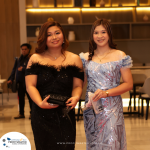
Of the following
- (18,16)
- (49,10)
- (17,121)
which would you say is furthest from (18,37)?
(17,121)

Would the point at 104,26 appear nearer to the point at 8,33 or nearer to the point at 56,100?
the point at 56,100

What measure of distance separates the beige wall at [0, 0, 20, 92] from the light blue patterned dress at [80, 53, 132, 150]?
5.83m

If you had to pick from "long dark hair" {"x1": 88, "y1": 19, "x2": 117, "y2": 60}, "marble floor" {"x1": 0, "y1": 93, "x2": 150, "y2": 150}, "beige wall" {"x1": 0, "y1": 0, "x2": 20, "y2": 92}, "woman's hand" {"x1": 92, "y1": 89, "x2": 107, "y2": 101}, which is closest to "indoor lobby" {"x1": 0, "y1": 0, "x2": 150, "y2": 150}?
"beige wall" {"x1": 0, "y1": 0, "x2": 20, "y2": 92}

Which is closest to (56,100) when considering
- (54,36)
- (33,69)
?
(33,69)

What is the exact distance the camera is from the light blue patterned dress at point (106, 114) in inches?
73.1

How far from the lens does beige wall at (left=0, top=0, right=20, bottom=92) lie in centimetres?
728

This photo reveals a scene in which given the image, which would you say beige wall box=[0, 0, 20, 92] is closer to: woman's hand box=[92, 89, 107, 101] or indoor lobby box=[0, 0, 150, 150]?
indoor lobby box=[0, 0, 150, 150]

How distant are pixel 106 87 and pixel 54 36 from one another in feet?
1.96

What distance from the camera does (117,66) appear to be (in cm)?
191

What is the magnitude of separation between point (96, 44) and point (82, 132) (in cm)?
223

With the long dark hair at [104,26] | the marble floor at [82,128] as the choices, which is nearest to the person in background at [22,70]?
the marble floor at [82,128]

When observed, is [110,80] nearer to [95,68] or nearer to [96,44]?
[95,68]

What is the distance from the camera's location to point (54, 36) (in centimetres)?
172

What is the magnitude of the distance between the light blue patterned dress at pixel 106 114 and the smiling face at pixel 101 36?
6.8 inches
